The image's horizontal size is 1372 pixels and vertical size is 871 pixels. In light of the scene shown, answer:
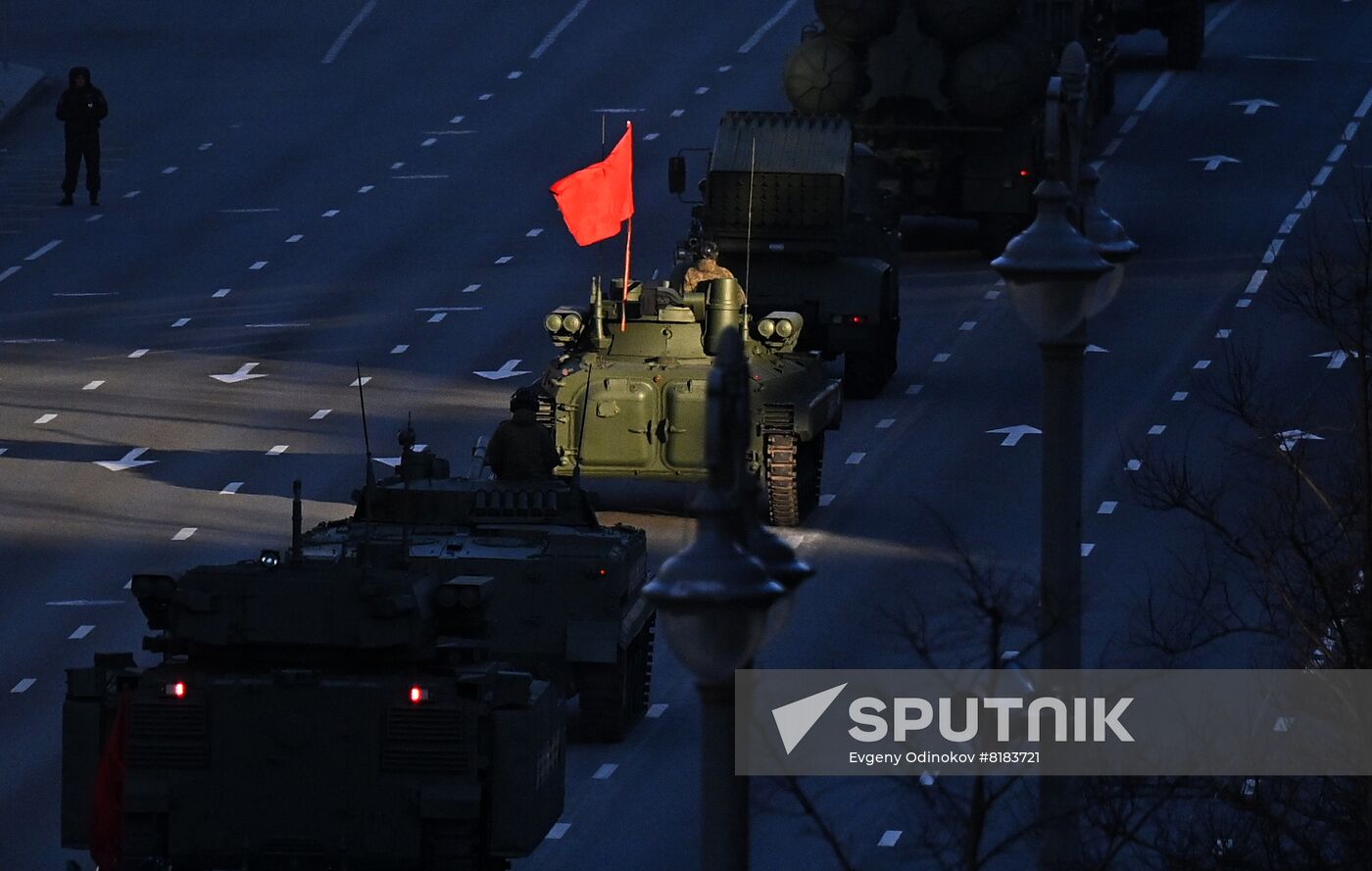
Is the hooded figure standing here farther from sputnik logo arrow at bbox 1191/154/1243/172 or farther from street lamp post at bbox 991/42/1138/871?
street lamp post at bbox 991/42/1138/871

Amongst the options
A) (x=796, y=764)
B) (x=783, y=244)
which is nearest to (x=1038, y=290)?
(x=796, y=764)

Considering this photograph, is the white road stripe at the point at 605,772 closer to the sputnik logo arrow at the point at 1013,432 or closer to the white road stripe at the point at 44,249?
the sputnik logo arrow at the point at 1013,432

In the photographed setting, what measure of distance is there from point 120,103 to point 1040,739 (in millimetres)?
38602

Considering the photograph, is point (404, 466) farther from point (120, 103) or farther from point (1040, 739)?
point (120, 103)

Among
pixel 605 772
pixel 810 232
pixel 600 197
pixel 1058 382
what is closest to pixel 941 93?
pixel 810 232

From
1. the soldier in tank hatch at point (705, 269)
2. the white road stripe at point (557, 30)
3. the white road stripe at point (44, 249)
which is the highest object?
the soldier in tank hatch at point (705, 269)

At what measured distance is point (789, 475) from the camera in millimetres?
30344

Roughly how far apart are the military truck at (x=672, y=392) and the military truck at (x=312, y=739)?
1073cm

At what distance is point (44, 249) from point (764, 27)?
1616 cm

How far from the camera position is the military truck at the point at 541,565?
23.0m

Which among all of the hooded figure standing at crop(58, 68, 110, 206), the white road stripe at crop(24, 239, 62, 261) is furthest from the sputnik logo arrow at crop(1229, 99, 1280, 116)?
the white road stripe at crop(24, 239, 62, 261)

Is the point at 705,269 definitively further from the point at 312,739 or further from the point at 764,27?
the point at 764,27

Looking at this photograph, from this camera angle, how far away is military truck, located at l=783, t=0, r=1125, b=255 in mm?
42250

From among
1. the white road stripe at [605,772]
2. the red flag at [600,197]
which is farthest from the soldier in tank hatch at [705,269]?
the white road stripe at [605,772]
